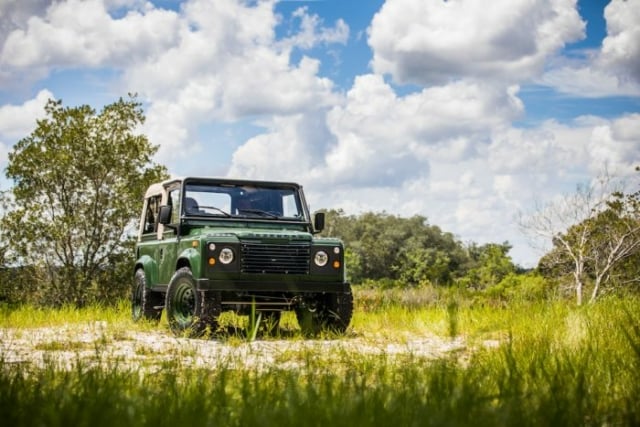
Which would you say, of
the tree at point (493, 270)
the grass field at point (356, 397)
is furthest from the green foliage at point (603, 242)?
the grass field at point (356, 397)

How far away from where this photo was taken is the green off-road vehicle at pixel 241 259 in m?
9.02

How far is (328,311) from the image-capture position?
9.59 m

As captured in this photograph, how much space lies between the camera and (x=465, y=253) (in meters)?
59.8

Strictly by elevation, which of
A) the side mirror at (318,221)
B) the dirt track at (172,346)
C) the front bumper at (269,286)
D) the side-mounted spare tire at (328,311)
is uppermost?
the side mirror at (318,221)

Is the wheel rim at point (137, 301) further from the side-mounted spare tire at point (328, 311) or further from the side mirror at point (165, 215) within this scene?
the side-mounted spare tire at point (328, 311)

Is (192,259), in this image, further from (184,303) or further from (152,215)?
(152,215)

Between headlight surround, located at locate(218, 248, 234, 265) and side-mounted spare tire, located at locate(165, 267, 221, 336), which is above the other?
headlight surround, located at locate(218, 248, 234, 265)

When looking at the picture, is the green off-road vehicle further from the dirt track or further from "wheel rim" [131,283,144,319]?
the dirt track

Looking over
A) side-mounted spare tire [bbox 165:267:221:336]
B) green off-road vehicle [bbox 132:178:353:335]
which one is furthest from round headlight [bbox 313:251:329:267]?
side-mounted spare tire [bbox 165:267:221:336]

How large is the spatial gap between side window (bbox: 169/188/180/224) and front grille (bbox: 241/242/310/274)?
141 cm

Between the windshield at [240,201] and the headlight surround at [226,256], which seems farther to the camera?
the windshield at [240,201]

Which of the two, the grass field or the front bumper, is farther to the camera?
the front bumper

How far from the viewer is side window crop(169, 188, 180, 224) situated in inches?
401

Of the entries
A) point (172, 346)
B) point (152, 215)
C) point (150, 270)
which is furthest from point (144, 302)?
point (172, 346)
